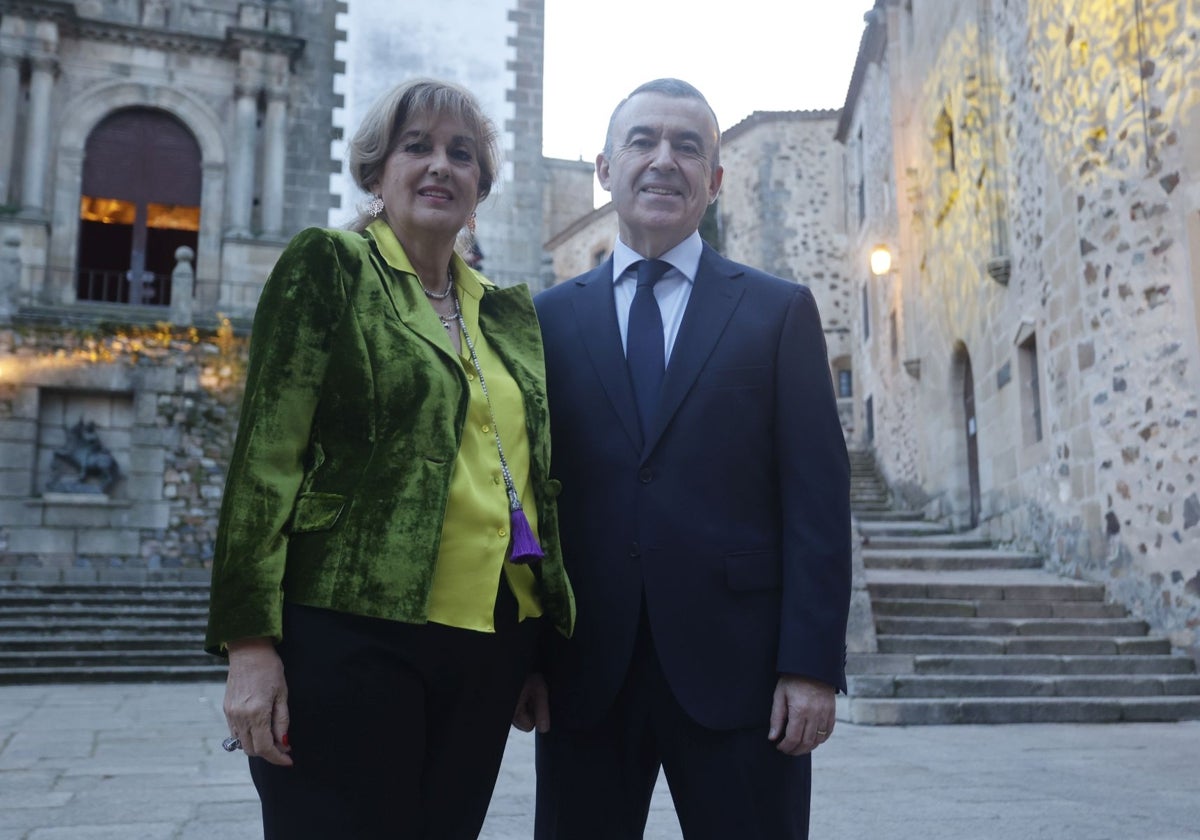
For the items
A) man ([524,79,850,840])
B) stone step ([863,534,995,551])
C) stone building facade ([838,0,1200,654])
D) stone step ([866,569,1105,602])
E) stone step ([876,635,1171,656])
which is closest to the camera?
man ([524,79,850,840])

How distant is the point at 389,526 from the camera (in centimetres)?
173

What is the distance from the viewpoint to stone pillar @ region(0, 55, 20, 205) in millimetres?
14417

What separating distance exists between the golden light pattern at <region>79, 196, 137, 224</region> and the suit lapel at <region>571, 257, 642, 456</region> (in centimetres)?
1481

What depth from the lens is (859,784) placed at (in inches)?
172

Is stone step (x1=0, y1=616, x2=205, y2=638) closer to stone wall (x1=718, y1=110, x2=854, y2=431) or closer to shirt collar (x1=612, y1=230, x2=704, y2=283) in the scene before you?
shirt collar (x1=612, y1=230, x2=704, y2=283)

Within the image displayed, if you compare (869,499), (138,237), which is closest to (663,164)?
(138,237)

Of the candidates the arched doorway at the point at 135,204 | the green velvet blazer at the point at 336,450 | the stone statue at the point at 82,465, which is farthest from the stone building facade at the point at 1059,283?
the arched doorway at the point at 135,204

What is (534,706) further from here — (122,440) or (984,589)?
(122,440)

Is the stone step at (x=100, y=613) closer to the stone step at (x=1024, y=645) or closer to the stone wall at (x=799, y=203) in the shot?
the stone step at (x=1024, y=645)

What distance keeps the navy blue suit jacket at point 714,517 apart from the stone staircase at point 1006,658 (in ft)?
16.2

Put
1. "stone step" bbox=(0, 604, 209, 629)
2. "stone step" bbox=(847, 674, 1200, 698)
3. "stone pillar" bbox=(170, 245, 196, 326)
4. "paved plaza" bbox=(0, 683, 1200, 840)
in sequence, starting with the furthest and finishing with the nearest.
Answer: "stone pillar" bbox=(170, 245, 196, 326) → "stone step" bbox=(0, 604, 209, 629) → "stone step" bbox=(847, 674, 1200, 698) → "paved plaza" bbox=(0, 683, 1200, 840)

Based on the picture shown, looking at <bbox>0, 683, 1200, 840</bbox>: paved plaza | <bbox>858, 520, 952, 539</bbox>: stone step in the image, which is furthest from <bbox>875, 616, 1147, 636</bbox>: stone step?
<bbox>858, 520, 952, 539</bbox>: stone step

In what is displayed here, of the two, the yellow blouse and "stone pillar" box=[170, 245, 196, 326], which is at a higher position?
"stone pillar" box=[170, 245, 196, 326]

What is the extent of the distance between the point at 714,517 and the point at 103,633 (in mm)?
10177
